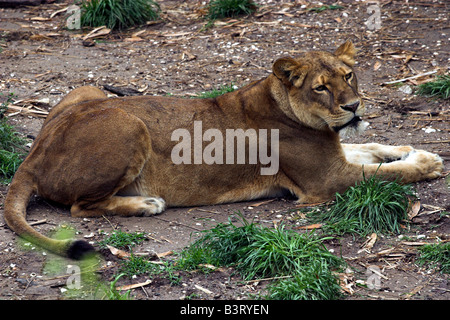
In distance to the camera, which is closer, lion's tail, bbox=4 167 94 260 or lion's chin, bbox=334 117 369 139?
lion's tail, bbox=4 167 94 260

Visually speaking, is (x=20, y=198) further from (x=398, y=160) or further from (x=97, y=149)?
(x=398, y=160)

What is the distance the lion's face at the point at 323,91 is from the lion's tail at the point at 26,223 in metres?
2.14

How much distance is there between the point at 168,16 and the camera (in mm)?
9875

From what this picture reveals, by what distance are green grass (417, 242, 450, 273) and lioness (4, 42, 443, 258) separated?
1.11 m

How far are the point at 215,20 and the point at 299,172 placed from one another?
4649mm

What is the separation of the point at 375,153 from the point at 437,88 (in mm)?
1729

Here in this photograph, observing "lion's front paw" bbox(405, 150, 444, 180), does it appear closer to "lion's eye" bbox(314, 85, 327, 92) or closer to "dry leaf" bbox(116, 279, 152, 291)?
"lion's eye" bbox(314, 85, 327, 92)

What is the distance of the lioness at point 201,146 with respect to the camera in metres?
5.17

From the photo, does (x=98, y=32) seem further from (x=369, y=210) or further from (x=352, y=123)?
(x=369, y=210)

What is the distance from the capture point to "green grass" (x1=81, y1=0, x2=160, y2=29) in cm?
934

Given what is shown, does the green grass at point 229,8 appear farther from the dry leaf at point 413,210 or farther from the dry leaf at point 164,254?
the dry leaf at point 164,254

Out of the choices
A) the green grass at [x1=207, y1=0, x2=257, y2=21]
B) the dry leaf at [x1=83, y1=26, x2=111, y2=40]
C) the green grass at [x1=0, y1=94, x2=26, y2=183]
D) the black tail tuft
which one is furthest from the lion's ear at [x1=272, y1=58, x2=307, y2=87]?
the dry leaf at [x1=83, y1=26, x2=111, y2=40]

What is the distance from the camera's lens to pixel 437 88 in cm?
715

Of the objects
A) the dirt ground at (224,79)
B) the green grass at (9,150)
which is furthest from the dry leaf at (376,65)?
the green grass at (9,150)
